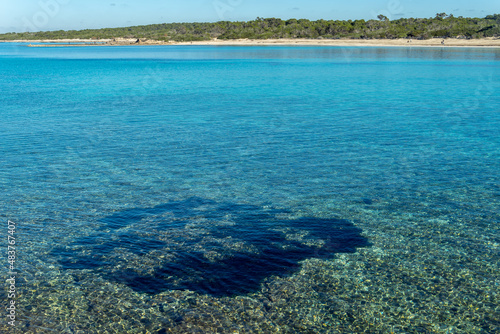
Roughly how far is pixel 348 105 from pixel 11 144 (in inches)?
1114

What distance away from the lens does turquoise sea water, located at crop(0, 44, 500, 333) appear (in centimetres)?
1037

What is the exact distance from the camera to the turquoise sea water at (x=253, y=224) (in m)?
10.4

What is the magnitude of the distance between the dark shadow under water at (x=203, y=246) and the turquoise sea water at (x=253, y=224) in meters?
0.07

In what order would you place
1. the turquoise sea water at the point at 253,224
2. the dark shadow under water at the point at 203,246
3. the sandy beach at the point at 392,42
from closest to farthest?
the turquoise sea water at the point at 253,224 → the dark shadow under water at the point at 203,246 → the sandy beach at the point at 392,42

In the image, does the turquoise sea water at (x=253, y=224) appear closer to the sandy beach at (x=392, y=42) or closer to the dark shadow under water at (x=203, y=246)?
the dark shadow under water at (x=203, y=246)

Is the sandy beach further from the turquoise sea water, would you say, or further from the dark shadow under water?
the dark shadow under water

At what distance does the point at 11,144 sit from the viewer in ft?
84.9

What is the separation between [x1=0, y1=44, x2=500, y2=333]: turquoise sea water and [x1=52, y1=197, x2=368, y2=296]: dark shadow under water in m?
0.07

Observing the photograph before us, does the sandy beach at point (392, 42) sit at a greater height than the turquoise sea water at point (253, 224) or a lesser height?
greater

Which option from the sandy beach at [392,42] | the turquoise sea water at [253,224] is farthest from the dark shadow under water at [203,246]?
the sandy beach at [392,42]

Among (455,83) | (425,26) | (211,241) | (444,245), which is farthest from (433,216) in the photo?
(425,26)

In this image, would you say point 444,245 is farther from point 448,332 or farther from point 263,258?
point 263,258

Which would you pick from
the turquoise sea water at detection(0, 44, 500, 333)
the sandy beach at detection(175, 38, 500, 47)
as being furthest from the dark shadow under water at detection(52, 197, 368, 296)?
the sandy beach at detection(175, 38, 500, 47)

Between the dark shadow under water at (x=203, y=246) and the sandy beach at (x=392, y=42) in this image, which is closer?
the dark shadow under water at (x=203, y=246)
